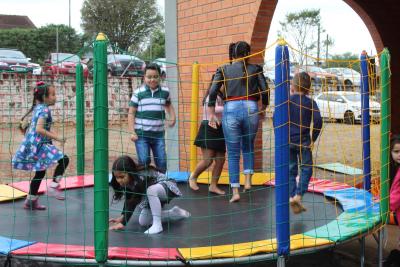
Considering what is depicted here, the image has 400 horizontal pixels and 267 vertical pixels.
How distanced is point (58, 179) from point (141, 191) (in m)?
1.46

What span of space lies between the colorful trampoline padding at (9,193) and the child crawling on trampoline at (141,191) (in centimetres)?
150

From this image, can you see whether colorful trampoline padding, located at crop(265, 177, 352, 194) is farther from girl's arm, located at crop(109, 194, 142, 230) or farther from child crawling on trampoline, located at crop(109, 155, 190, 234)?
girl's arm, located at crop(109, 194, 142, 230)

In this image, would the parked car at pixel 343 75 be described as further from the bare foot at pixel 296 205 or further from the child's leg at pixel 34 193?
the child's leg at pixel 34 193

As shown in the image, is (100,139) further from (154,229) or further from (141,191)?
(154,229)

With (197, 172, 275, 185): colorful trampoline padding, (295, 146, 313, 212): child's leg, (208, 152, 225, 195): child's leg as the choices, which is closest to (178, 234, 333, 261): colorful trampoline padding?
(295, 146, 313, 212): child's leg

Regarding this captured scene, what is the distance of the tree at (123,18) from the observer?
158ft

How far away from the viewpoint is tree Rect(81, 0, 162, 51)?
48031 millimetres

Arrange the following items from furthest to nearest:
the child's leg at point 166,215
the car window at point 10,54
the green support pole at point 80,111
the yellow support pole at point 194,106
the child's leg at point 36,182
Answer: the car window at point 10,54, the yellow support pole at point 194,106, the green support pole at point 80,111, the child's leg at point 36,182, the child's leg at point 166,215

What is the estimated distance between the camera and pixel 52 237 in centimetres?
357

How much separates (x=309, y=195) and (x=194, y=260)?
2.19 metres

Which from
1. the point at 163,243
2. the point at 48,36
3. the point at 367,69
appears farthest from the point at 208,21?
the point at 48,36

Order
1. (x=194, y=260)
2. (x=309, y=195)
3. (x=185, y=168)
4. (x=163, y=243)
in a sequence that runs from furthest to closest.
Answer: (x=185, y=168) < (x=309, y=195) < (x=163, y=243) < (x=194, y=260)

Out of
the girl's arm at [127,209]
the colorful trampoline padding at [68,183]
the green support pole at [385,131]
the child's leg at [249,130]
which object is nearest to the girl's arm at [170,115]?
the child's leg at [249,130]

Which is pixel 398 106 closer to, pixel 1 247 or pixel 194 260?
pixel 194 260
